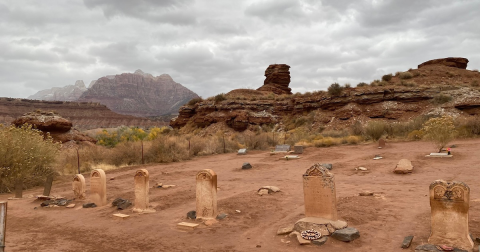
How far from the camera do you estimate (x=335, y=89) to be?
36.6m

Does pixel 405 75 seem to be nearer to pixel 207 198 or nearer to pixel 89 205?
pixel 207 198

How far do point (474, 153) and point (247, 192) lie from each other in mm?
12042

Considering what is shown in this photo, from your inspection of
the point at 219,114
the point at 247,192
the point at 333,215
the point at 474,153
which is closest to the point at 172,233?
the point at 333,215

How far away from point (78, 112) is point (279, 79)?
5287 centimetres

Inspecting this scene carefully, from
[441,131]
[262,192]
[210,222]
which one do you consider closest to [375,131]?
[441,131]

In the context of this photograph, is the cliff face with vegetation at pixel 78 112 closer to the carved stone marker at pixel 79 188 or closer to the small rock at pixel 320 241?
the carved stone marker at pixel 79 188

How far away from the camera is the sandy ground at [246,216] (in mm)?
6324

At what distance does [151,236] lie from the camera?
6.98 meters

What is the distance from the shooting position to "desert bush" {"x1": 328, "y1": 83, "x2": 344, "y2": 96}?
36.4m

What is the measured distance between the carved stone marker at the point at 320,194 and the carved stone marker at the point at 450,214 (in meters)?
1.80

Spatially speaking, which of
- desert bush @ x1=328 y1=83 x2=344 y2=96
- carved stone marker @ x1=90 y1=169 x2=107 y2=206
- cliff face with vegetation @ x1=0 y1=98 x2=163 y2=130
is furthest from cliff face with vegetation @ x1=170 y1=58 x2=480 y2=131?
cliff face with vegetation @ x1=0 y1=98 x2=163 y2=130

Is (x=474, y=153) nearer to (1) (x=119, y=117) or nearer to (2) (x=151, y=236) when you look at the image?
(2) (x=151, y=236)

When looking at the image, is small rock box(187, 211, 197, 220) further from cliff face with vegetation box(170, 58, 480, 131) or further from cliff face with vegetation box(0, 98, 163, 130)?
cliff face with vegetation box(0, 98, 163, 130)

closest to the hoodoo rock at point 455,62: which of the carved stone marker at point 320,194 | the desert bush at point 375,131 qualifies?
the desert bush at point 375,131
